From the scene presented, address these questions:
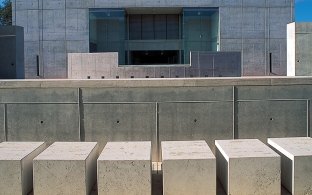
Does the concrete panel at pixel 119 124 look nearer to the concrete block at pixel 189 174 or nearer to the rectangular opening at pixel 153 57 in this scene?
the concrete block at pixel 189 174

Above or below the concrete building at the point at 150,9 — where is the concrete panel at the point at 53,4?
above

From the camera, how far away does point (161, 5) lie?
156 ft

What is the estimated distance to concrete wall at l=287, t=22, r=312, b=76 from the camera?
20953 mm

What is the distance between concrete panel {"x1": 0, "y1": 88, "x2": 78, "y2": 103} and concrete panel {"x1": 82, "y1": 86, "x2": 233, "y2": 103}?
0.35m

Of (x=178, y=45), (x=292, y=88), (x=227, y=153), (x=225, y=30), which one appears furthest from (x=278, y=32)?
(x=227, y=153)

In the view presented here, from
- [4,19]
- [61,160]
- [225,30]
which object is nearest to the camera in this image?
[61,160]

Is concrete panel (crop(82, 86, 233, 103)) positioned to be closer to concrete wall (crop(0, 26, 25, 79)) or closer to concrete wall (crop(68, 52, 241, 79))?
concrete wall (crop(0, 26, 25, 79))

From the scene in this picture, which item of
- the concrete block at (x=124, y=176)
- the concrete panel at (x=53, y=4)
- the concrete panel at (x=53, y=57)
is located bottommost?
the concrete block at (x=124, y=176)

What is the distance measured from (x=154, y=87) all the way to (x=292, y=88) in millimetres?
3475

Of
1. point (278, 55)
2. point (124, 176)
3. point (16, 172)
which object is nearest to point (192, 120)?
point (124, 176)

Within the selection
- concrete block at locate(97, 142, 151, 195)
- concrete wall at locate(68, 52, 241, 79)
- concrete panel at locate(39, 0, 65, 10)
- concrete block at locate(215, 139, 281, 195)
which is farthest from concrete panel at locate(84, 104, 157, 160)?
concrete panel at locate(39, 0, 65, 10)

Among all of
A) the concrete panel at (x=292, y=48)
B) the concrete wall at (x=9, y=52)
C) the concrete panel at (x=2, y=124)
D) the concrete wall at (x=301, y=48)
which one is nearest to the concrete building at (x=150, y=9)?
the concrete panel at (x=292, y=48)

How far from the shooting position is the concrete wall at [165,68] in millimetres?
31594

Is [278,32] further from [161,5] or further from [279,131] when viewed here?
[279,131]
